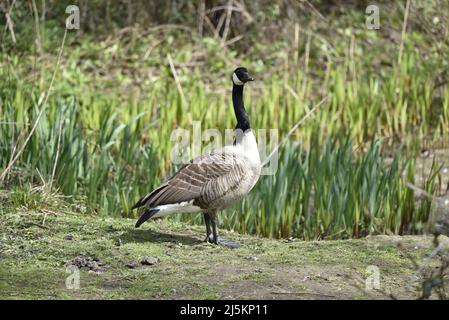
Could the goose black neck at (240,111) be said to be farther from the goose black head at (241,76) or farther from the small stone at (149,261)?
the small stone at (149,261)

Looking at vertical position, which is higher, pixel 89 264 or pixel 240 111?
pixel 240 111

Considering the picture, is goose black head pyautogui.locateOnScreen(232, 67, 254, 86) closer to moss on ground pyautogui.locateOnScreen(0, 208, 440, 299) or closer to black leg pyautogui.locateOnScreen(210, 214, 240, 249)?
black leg pyautogui.locateOnScreen(210, 214, 240, 249)

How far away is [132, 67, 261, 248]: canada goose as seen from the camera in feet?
18.6

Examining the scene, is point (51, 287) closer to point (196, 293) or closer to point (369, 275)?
point (196, 293)

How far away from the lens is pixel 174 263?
5.39 metres

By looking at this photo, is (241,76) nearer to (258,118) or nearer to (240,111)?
(240,111)

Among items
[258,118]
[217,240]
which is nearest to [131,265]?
[217,240]

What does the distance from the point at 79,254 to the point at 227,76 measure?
6.80 meters

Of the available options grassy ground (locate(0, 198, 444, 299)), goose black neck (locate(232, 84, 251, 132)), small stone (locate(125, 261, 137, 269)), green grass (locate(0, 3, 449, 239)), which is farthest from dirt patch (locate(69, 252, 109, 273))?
goose black neck (locate(232, 84, 251, 132))

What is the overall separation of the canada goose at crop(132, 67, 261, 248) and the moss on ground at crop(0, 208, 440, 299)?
11.7 inches

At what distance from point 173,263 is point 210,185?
64 cm

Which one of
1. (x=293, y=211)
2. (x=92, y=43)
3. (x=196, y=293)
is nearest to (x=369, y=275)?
(x=196, y=293)

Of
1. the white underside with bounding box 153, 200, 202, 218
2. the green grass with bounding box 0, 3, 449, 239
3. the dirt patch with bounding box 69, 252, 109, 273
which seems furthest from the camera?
the green grass with bounding box 0, 3, 449, 239

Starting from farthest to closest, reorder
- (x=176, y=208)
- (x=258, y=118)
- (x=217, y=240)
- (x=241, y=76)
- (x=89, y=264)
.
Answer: (x=258, y=118) < (x=241, y=76) < (x=217, y=240) < (x=176, y=208) < (x=89, y=264)
